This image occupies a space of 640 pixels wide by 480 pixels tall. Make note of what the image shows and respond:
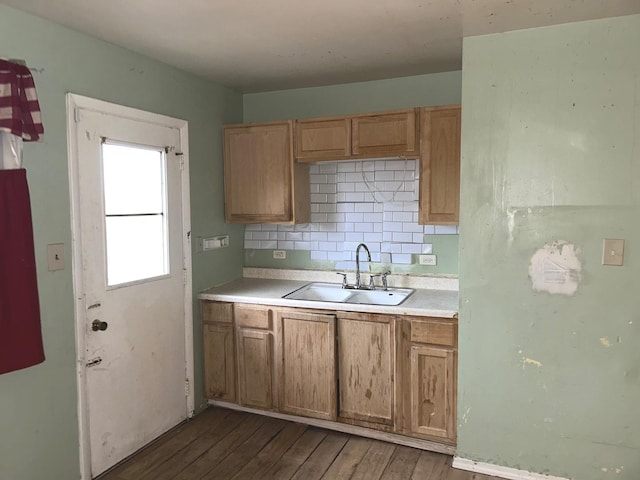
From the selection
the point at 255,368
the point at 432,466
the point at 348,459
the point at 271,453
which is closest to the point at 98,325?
the point at 255,368

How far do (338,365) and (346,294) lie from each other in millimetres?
593

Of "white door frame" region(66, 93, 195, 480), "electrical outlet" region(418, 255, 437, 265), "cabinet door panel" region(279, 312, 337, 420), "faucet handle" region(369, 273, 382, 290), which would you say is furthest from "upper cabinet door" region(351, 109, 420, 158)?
"white door frame" region(66, 93, 195, 480)

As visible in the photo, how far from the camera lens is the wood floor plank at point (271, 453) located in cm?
273

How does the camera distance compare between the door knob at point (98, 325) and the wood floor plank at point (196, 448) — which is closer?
the door knob at point (98, 325)

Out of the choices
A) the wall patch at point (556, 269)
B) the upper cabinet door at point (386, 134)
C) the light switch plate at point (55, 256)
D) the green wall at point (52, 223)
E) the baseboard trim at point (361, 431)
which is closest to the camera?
the green wall at point (52, 223)

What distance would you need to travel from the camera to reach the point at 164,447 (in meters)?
3.01

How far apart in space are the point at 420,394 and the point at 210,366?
4.94ft

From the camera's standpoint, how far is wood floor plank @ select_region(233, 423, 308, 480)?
273cm

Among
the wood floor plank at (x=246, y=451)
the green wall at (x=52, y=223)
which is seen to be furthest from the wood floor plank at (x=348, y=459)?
the green wall at (x=52, y=223)

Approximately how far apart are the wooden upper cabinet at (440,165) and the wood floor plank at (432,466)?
1407 millimetres

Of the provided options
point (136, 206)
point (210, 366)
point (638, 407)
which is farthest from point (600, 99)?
point (210, 366)

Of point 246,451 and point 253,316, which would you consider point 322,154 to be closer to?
point 253,316

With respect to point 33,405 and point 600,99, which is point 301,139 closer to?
point 600,99

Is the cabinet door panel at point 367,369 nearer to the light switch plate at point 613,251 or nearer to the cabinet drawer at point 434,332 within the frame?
the cabinet drawer at point 434,332
